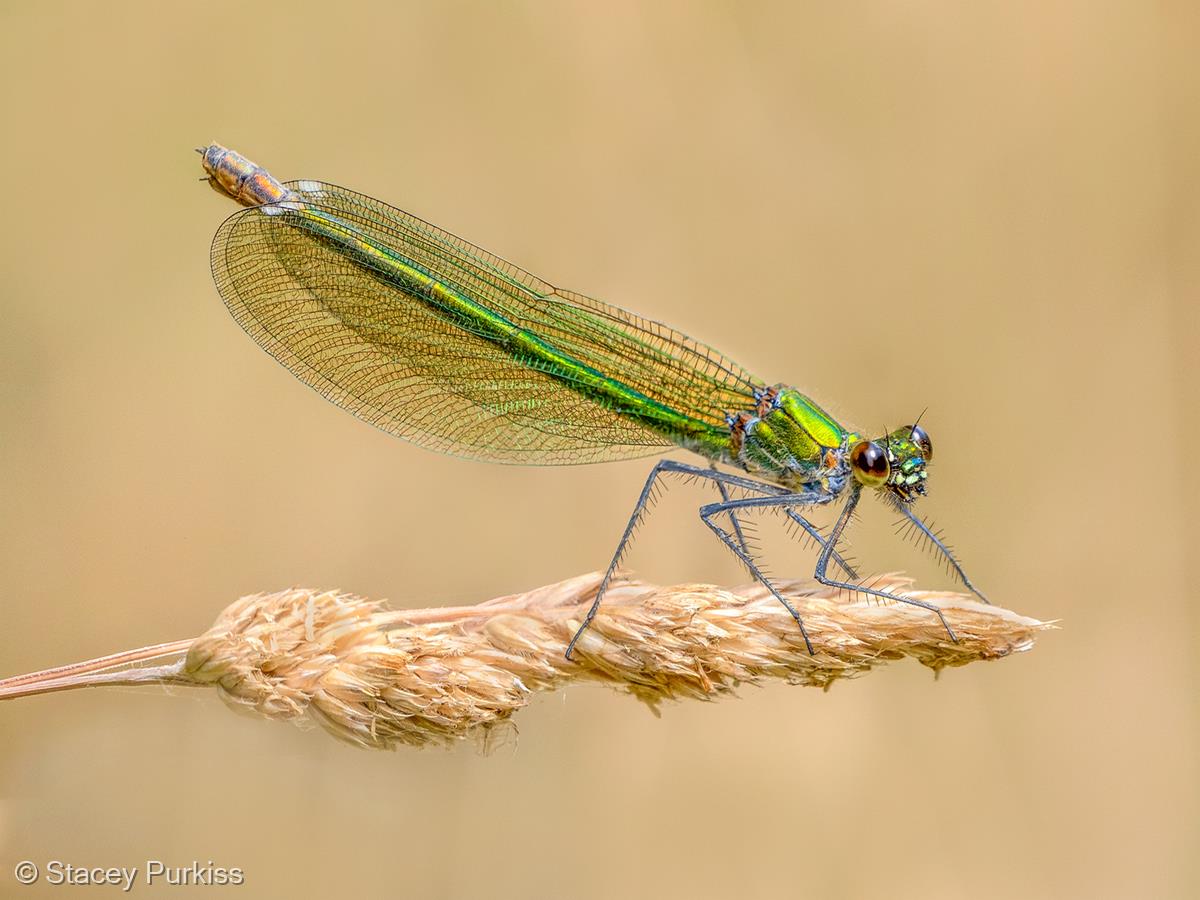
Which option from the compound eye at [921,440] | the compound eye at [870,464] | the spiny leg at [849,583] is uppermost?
the compound eye at [921,440]

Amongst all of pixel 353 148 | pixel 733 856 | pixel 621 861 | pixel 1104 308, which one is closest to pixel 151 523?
pixel 353 148

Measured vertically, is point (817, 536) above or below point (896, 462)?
below

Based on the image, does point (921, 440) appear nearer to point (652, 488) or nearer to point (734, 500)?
point (734, 500)

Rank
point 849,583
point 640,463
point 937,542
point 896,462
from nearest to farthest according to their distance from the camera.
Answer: point 849,583 → point 937,542 → point 896,462 → point 640,463

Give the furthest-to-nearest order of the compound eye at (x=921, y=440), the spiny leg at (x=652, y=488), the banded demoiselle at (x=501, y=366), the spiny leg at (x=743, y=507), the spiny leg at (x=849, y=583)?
the compound eye at (x=921, y=440)
the banded demoiselle at (x=501, y=366)
the spiny leg at (x=743, y=507)
the spiny leg at (x=652, y=488)
the spiny leg at (x=849, y=583)

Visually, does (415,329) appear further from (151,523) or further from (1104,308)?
(1104,308)

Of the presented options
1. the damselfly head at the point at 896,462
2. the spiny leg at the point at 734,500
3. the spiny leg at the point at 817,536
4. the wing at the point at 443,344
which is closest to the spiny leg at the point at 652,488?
the spiny leg at the point at 734,500

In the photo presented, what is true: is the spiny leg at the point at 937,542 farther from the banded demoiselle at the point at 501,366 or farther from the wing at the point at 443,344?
the wing at the point at 443,344

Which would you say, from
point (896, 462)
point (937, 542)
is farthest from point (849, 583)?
point (896, 462)

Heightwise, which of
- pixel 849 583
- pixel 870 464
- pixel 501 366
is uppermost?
pixel 501 366
